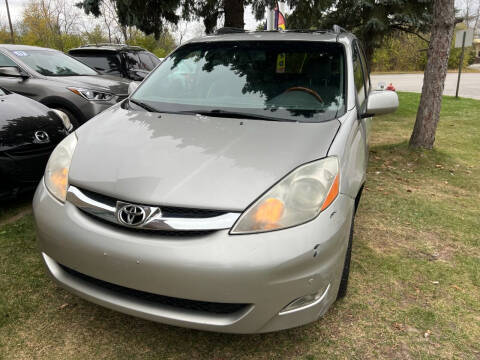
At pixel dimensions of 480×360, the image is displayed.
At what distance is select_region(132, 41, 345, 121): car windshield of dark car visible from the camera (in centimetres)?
272

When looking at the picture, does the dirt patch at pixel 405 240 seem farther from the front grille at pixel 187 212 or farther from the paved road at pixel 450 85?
the paved road at pixel 450 85

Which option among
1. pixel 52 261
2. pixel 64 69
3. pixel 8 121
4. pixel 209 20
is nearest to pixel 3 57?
pixel 64 69

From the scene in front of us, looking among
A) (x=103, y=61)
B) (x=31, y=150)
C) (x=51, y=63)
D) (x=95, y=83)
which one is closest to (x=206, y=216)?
(x=31, y=150)

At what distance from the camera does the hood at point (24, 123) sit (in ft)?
11.4

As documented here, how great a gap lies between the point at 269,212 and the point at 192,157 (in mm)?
527

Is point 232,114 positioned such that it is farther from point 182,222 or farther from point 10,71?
point 10,71

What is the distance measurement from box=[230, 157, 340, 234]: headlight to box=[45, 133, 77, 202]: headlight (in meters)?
0.99

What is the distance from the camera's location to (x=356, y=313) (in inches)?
97.2

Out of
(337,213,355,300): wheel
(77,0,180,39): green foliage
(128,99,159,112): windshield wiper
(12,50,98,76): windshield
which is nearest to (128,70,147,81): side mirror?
(77,0,180,39): green foliage

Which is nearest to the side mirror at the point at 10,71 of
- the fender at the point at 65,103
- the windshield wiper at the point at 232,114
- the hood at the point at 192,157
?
the fender at the point at 65,103

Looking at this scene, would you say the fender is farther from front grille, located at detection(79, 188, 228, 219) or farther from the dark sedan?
front grille, located at detection(79, 188, 228, 219)

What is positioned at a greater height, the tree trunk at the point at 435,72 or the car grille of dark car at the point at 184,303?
the tree trunk at the point at 435,72

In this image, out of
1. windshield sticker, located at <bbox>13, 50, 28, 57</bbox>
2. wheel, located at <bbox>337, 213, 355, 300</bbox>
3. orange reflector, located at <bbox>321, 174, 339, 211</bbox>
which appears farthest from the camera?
windshield sticker, located at <bbox>13, 50, 28, 57</bbox>

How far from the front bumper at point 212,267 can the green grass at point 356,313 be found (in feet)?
1.26
